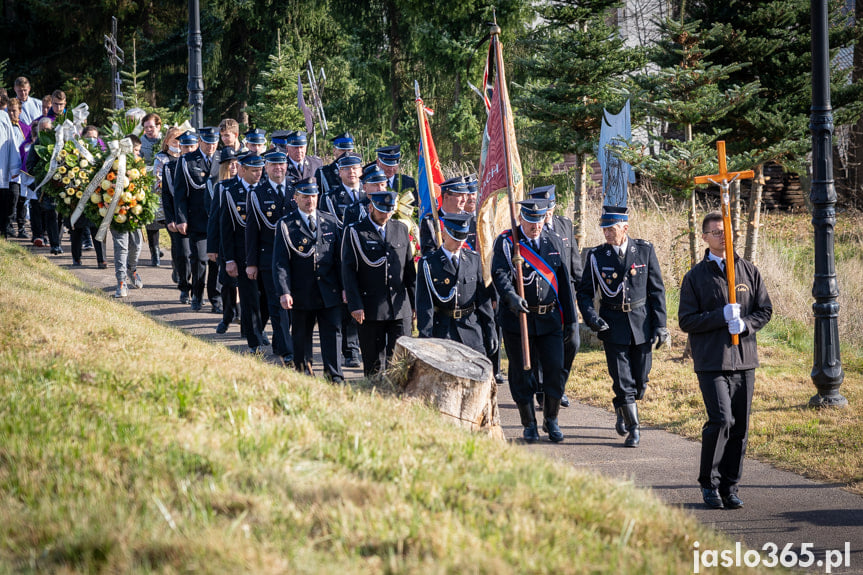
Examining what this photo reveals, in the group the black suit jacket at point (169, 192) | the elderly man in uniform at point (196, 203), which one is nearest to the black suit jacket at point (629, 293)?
the elderly man in uniform at point (196, 203)

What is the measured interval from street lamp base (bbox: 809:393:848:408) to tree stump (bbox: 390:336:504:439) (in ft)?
14.3

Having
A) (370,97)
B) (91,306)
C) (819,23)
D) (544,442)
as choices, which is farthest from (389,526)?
(370,97)

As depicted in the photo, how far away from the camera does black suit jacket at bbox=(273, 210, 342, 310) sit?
9.38 meters

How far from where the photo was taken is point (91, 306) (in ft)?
31.1

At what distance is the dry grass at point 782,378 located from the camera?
8.20m

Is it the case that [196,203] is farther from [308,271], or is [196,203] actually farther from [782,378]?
[782,378]

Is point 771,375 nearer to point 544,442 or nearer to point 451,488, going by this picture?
point 544,442

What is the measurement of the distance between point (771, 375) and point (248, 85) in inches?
821

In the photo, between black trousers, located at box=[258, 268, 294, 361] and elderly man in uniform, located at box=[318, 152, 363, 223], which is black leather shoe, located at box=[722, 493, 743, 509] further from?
elderly man in uniform, located at box=[318, 152, 363, 223]

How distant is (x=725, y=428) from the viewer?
6.65 m

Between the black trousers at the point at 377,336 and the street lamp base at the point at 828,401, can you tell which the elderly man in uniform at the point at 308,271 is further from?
the street lamp base at the point at 828,401

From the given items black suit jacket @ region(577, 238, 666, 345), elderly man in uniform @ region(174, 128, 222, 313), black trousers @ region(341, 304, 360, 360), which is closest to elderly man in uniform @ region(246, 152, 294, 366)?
black trousers @ region(341, 304, 360, 360)

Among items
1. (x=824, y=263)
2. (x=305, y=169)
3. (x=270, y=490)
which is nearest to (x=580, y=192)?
(x=305, y=169)

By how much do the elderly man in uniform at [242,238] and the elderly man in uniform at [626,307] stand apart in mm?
4031
